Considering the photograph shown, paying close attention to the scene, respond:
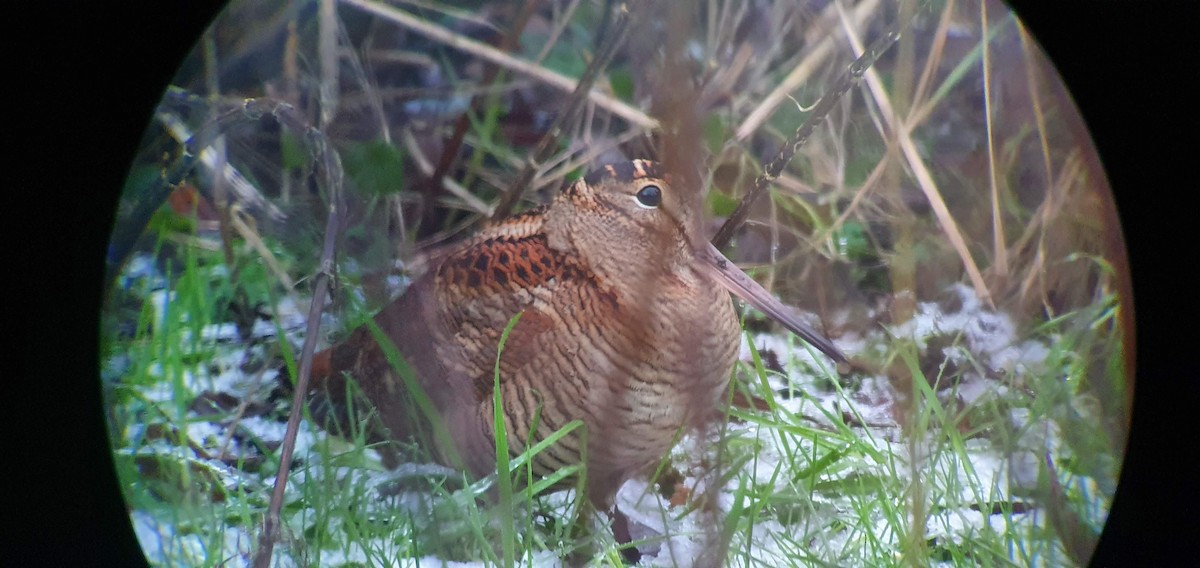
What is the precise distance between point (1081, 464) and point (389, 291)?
2.72ft

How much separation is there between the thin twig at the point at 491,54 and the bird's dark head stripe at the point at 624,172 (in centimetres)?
5

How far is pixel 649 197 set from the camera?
0.97 metres

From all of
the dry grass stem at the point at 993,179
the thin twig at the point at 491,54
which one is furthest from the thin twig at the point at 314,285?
the dry grass stem at the point at 993,179

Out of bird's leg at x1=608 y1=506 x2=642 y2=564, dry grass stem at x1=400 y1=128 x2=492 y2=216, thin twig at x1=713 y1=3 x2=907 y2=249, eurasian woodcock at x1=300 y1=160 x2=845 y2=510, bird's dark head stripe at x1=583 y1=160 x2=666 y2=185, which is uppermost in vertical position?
thin twig at x1=713 y1=3 x2=907 y2=249

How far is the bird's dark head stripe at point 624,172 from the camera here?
95 centimetres

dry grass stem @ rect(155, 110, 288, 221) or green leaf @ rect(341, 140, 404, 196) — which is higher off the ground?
green leaf @ rect(341, 140, 404, 196)

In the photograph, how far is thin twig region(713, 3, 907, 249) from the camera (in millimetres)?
987

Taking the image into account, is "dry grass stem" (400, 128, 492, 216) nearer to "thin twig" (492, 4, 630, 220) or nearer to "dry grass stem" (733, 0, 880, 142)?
"thin twig" (492, 4, 630, 220)

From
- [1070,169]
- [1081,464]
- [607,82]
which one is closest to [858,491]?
[1081,464]

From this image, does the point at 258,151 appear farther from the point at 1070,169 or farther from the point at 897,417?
the point at 1070,169

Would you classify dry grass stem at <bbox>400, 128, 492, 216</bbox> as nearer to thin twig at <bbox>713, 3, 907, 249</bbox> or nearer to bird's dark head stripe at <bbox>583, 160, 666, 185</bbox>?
bird's dark head stripe at <bbox>583, 160, 666, 185</bbox>

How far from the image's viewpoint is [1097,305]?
3.38 ft

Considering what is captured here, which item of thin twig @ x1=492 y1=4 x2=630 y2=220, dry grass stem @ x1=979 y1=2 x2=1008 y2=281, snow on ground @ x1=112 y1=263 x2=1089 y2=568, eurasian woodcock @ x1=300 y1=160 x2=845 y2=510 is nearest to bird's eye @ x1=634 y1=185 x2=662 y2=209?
eurasian woodcock @ x1=300 y1=160 x2=845 y2=510

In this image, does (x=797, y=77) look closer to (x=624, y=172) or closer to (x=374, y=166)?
(x=624, y=172)
